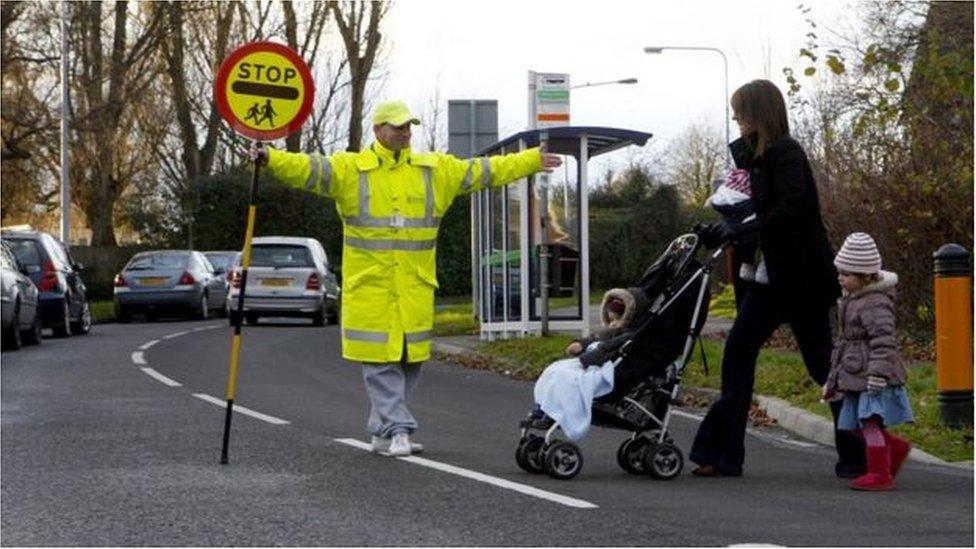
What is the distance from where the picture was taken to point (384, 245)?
1106cm

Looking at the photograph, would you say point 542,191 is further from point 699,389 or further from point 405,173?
point 405,173

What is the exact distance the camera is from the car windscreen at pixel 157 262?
39.0m

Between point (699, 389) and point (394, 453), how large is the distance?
599 centimetres

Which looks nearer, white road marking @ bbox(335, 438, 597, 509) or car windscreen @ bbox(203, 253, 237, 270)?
white road marking @ bbox(335, 438, 597, 509)

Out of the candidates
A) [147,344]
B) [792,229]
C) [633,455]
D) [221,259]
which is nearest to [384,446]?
[633,455]

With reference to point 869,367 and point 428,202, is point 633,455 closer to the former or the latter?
point 869,367

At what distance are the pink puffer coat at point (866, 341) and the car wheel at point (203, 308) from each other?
100ft

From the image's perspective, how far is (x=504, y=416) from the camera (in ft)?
47.2

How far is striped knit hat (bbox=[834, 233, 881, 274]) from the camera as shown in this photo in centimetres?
988

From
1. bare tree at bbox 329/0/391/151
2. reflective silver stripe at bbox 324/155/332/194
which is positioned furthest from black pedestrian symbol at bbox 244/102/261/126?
bare tree at bbox 329/0/391/151

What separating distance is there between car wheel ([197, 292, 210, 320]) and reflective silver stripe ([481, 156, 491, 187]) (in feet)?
94.2

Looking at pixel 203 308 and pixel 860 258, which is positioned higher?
pixel 860 258

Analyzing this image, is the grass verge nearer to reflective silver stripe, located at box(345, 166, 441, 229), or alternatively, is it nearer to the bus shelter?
the bus shelter

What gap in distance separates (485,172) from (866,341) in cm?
260
